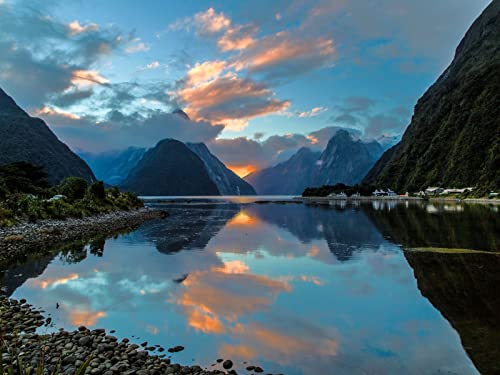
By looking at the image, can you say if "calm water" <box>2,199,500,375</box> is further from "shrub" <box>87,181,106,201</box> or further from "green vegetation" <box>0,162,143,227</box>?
"shrub" <box>87,181,106,201</box>

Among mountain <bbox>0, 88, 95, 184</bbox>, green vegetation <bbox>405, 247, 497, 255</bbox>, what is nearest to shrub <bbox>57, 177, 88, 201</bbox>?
green vegetation <bbox>405, 247, 497, 255</bbox>

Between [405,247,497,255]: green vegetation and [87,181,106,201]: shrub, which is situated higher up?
[87,181,106,201]: shrub

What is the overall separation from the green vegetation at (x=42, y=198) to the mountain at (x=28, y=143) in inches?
2603

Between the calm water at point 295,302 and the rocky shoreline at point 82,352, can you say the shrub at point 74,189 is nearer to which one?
the calm water at point 295,302

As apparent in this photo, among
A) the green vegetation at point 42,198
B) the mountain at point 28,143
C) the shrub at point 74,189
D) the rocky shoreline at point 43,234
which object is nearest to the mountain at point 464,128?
the green vegetation at point 42,198

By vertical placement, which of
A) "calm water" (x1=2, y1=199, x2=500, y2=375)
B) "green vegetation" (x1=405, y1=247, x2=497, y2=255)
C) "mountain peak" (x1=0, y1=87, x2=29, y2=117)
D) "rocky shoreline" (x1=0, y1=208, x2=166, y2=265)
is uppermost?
"mountain peak" (x1=0, y1=87, x2=29, y2=117)

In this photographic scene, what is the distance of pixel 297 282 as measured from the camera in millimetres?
19562

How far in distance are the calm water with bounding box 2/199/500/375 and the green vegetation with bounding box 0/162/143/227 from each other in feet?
43.4

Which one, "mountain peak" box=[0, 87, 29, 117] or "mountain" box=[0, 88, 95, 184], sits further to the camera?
"mountain peak" box=[0, 87, 29, 117]

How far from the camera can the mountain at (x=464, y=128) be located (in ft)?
415

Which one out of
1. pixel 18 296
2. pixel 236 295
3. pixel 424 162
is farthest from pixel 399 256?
pixel 424 162

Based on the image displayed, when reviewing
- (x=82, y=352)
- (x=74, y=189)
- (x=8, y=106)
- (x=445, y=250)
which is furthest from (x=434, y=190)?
(x=8, y=106)

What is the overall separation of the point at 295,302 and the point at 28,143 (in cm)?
17525

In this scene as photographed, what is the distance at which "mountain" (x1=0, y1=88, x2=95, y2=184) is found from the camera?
457 ft
